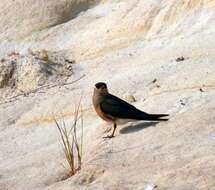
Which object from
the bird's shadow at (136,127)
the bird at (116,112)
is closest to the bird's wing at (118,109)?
the bird at (116,112)

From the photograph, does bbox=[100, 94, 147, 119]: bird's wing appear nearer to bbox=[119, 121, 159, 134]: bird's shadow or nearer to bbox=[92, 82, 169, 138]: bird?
bbox=[92, 82, 169, 138]: bird

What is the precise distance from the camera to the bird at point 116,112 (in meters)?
7.85

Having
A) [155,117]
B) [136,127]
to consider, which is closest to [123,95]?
[136,127]

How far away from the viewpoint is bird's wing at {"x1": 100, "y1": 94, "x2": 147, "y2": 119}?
7875 mm

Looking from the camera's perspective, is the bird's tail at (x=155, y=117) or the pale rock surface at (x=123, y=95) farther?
the bird's tail at (x=155, y=117)

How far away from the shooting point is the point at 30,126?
9.91 meters

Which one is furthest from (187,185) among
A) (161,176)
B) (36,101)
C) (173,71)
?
(36,101)

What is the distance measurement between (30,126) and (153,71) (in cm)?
179

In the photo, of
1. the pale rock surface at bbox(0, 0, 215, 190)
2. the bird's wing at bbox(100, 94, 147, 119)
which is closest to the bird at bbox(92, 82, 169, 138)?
the bird's wing at bbox(100, 94, 147, 119)

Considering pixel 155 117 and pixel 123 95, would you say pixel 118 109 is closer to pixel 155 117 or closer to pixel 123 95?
pixel 155 117

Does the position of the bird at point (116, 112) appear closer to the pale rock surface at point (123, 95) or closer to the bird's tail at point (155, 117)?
the bird's tail at point (155, 117)

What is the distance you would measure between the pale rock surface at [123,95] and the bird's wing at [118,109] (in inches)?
7.3

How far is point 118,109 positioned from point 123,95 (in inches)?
66.9

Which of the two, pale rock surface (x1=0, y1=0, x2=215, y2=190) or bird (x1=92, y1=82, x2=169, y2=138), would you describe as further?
bird (x1=92, y1=82, x2=169, y2=138)
